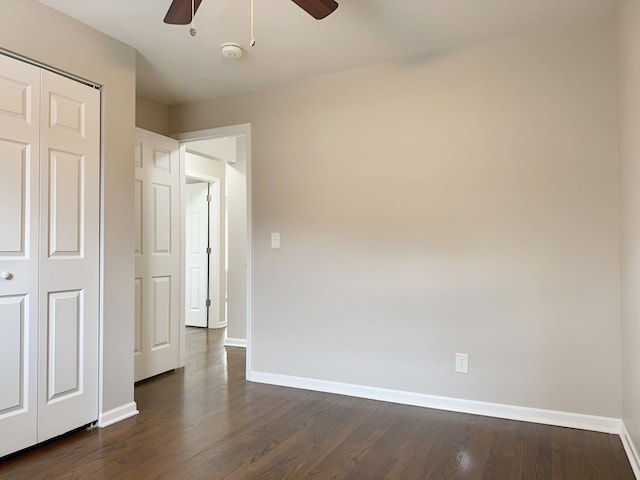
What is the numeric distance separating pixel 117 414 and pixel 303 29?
259cm

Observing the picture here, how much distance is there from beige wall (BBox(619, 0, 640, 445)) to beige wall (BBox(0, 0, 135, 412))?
2.77 metres

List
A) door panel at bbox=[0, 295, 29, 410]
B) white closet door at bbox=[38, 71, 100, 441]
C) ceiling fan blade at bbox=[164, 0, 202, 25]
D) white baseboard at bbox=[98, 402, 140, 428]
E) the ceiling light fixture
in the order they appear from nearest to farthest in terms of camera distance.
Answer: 1. ceiling fan blade at bbox=[164, 0, 202, 25]
2. door panel at bbox=[0, 295, 29, 410]
3. white closet door at bbox=[38, 71, 100, 441]
4. white baseboard at bbox=[98, 402, 140, 428]
5. the ceiling light fixture

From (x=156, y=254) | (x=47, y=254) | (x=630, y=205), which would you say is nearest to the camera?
(x=630, y=205)

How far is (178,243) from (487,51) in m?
2.81

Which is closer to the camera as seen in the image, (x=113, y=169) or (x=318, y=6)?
(x=318, y=6)

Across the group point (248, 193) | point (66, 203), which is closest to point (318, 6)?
point (66, 203)

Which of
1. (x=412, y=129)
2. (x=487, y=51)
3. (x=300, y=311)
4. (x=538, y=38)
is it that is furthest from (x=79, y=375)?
(x=538, y=38)

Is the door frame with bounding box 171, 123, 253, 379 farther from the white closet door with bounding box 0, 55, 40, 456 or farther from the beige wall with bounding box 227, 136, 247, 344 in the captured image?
the white closet door with bounding box 0, 55, 40, 456

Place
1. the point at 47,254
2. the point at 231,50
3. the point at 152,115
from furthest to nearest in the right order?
the point at 152,115 < the point at 231,50 < the point at 47,254

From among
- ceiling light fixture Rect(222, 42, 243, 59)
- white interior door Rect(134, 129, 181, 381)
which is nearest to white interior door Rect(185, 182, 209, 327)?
white interior door Rect(134, 129, 181, 381)

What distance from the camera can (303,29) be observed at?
2590mm

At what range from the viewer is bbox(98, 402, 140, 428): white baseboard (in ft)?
8.46

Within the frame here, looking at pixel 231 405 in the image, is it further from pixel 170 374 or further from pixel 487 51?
pixel 487 51

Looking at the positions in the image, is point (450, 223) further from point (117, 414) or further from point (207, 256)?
point (207, 256)
